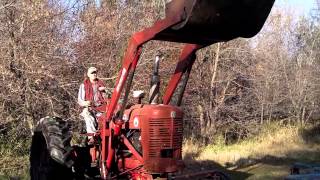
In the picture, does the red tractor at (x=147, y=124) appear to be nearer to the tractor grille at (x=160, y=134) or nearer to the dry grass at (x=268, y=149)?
the tractor grille at (x=160, y=134)

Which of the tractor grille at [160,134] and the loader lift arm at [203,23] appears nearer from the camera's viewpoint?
the loader lift arm at [203,23]

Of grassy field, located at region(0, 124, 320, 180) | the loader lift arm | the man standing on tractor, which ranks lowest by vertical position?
grassy field, located at region(0, 124, 320, 180)

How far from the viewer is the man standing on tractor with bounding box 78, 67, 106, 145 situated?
8266mm

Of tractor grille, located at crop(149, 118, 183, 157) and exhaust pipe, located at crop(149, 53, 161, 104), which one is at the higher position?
exhaust pipe, located at crop(149, 53, 161, 104)

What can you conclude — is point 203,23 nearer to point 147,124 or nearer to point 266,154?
point 147,124

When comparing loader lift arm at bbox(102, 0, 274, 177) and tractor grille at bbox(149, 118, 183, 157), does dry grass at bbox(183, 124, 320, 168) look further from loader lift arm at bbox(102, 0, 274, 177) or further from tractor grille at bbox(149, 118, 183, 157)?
loader lift arm at bbox(102, 0, 274, 177)

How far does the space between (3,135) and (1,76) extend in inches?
73.1

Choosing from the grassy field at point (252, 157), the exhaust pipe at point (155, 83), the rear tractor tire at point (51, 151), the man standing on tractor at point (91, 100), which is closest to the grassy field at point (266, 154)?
the grassy field at point (252, 157)

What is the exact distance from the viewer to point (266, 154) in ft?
50.4

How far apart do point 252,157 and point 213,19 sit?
907 centimetres

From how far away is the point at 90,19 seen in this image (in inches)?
621

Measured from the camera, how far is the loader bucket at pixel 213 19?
19.9 feet

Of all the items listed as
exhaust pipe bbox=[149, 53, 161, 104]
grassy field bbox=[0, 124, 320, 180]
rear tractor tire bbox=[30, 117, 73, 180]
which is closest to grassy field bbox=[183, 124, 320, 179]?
grassy field bbox=[0, 124, 320, 180]

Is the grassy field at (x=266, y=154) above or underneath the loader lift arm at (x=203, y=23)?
underneath
